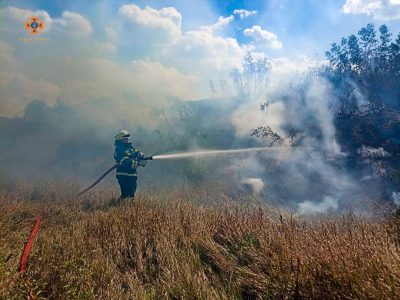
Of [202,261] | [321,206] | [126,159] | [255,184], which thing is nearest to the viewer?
[202,261]

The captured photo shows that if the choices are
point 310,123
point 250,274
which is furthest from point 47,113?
point 250,274

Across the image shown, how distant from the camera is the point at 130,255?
13.3ft

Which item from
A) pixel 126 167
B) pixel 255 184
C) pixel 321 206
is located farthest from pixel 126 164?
pixel 321 206

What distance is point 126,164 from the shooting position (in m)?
8.11

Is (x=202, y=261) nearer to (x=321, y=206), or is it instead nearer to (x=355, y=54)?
(x=321, y=206)

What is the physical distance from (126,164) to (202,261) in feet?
15.6

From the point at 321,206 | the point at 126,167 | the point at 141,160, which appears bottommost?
the point at 321,206

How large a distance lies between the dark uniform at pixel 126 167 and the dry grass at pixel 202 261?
2.83 metres

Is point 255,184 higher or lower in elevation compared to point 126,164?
lower

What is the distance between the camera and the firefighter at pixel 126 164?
26.6 ft

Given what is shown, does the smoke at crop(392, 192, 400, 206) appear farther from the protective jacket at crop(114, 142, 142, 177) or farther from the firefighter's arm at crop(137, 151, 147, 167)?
the protective jacket at crop(114, 142, 142, 177)

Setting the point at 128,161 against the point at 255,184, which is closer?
the point at 128,161

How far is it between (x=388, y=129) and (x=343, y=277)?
12068mm

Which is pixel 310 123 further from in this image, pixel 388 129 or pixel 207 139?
pixel 207 139
